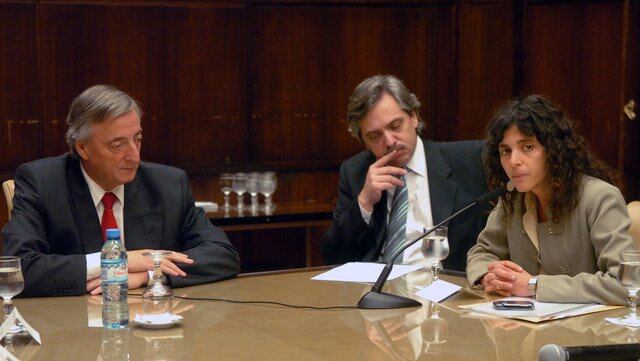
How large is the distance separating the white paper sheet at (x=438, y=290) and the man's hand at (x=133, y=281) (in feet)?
2.82

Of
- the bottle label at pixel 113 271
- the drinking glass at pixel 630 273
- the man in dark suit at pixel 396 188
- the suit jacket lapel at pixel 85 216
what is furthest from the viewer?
the man in dark suit at pixel 396 188

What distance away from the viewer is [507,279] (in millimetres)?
3150

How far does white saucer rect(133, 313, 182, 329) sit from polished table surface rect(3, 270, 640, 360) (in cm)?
2

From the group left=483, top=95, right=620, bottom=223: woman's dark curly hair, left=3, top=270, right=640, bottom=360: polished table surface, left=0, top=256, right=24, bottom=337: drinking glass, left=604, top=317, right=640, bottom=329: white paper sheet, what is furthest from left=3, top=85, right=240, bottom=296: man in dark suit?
left=604, top=317, right=640, bottom=329: white paper sheet

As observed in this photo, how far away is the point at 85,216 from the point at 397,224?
122cm

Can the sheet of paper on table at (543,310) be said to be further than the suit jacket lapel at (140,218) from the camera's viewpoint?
No

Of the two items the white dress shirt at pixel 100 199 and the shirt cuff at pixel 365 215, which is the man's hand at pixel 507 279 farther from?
the white dress shirt at pixel 100 199

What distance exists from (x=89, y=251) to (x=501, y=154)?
1424 millimetres

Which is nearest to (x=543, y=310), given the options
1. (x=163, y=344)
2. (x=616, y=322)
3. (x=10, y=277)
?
(x=616, y=322)

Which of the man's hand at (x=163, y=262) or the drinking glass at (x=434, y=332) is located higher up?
the man's hand at (x=163, y=262)

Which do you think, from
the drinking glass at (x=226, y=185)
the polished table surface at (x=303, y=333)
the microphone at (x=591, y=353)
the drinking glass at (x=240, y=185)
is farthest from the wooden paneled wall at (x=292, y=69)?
the microphone at (x=591, y=353)

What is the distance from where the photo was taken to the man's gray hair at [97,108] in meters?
3.63

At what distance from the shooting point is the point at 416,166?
426 cm

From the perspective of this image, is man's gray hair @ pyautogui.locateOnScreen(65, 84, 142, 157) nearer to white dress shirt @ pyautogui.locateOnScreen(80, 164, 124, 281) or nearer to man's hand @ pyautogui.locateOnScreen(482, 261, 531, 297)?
white dress shirt @ pyautogui.locateOnScreen(80, 164, 124, 281)
